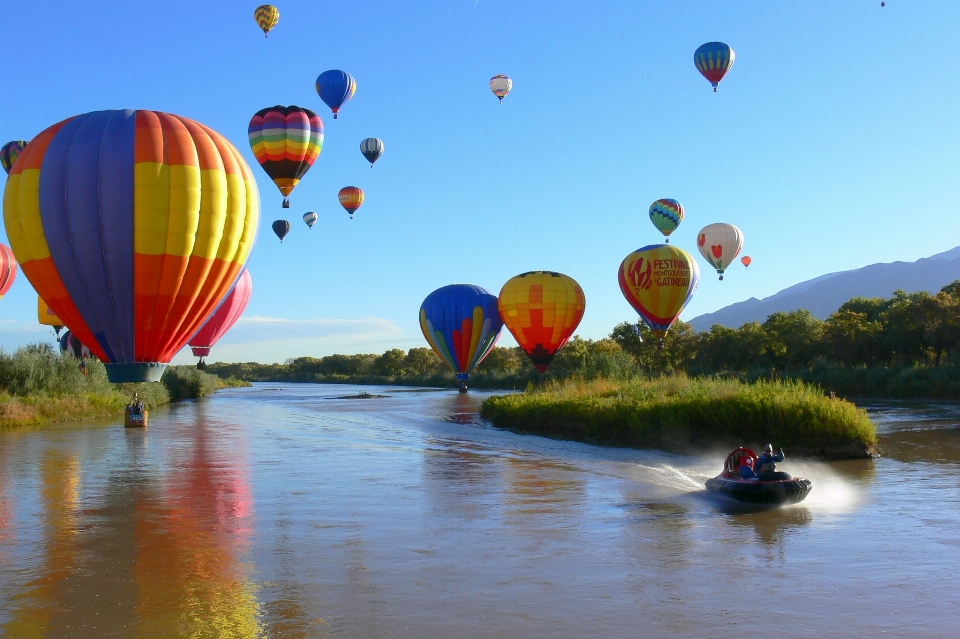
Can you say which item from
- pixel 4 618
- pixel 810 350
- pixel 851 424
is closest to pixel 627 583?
pixel 4 618

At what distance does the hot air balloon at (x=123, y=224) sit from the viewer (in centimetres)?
2531

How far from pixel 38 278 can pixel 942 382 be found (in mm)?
44875

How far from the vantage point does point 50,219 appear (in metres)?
25.3

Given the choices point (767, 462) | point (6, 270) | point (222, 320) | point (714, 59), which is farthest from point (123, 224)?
point (714, 59)

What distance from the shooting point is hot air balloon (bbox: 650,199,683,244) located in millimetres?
55844

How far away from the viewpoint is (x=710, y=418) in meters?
25.4

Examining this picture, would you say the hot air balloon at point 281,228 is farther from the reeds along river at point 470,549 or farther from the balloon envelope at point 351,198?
the reeds along river at point 470,549

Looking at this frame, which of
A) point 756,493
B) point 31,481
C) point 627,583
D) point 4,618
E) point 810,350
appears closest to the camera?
point 4,618

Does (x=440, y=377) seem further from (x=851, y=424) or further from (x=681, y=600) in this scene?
(x=681, y=600)

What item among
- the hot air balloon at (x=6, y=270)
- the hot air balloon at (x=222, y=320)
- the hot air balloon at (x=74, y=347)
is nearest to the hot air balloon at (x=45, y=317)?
the hot air balloon at (x=74, y=347)

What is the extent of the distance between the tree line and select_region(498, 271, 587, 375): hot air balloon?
8.34ft

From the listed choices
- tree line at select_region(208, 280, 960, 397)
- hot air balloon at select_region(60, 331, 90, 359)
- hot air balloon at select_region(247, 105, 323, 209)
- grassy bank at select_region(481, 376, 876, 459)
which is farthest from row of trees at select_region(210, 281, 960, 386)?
hot air balloon at select_region(60, 331, 90, 359)

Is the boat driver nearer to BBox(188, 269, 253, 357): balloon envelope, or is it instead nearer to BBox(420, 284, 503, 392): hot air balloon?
BBox(188, 269, 253, 357): balloon envelope

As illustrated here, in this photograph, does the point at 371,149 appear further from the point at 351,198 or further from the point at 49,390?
the point at 49,390
